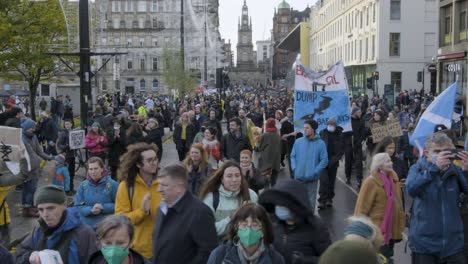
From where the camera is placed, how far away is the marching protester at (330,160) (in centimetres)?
1281

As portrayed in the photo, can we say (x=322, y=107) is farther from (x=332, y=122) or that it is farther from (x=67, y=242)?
(x=67, y=242)

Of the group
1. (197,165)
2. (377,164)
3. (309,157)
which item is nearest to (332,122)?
(309,157)

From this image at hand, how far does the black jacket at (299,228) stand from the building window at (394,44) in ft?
168

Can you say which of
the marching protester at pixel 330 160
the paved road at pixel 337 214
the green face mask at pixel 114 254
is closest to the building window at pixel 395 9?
the paved road at pixel 337 214

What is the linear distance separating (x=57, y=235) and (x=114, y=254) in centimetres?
83

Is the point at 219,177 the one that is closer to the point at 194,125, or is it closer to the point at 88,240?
the point at 88,240

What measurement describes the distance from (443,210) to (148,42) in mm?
117456

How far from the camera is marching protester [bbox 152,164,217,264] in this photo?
511 centimetres

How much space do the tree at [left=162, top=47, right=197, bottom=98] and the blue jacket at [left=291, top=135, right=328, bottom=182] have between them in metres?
39.5

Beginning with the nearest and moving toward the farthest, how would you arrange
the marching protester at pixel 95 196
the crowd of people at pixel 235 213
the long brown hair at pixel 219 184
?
1. the crowd of people at pixel 235 213
2. the long brown hair at pixel 219 184
3. the marching protester at pixel 95 196

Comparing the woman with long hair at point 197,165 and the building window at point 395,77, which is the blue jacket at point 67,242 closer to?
the woman with long hair at point 197,165

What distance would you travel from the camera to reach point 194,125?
1769 centimetres

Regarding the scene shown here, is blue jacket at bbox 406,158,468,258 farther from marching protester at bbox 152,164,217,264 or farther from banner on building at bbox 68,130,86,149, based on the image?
banner on building at bbox 68,130,86,149

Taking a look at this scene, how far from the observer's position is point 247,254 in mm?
4234
